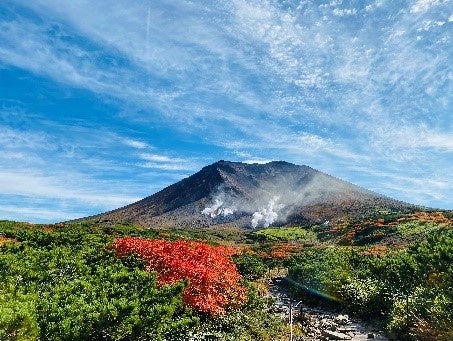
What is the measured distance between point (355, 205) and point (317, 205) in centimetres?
1853

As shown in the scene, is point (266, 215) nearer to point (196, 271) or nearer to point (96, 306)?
point (196, 271)

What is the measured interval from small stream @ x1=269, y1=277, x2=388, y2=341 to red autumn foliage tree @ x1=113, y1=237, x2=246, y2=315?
13.7 ft

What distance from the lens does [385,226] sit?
70.2 m

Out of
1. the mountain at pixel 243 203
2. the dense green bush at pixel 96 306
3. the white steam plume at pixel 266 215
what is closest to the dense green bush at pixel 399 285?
the dense green bush at pixel 96 306

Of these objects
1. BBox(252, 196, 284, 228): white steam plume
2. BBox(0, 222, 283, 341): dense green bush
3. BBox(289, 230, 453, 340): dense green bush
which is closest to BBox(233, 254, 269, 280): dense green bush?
BBox(289, 230, 453, 340): dense green bush

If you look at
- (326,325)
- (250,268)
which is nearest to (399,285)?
(326,325)

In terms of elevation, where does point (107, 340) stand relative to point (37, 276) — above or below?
below

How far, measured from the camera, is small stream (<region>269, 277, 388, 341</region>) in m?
21.0

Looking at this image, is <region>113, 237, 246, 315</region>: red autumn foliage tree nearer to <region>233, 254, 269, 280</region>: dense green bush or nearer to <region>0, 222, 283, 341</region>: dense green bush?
<region>0, 222, 283, 341</region>: dense green bush

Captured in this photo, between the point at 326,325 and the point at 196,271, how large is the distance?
28.0ft

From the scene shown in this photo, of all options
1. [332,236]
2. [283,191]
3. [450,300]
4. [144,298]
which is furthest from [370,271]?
[283,191]

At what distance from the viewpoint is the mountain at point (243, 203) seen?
13575cm

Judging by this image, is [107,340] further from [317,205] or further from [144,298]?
[317,205]

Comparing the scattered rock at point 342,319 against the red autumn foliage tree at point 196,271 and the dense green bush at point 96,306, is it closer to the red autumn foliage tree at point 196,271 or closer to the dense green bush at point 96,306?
the dense green bush at point 96,306
